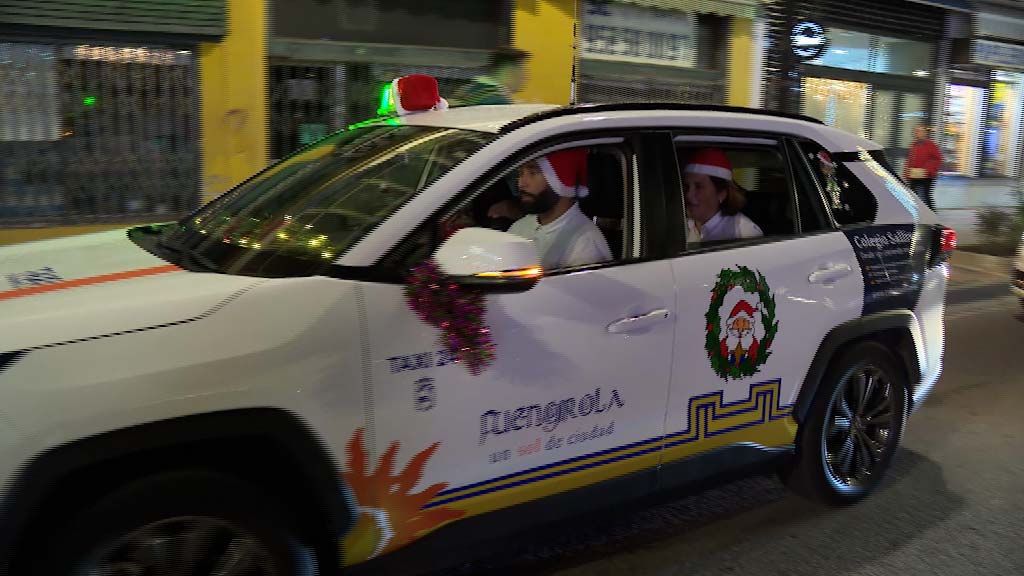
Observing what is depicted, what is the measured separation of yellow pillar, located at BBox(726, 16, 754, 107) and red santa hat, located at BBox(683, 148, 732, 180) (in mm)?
10455

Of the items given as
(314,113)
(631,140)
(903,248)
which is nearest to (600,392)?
(631,140)

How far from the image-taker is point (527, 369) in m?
2.73

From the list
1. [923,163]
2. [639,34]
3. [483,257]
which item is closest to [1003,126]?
[923,163]

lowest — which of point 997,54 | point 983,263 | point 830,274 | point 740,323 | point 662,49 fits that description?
point 983,263

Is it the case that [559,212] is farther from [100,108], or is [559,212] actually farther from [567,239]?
[100,108]

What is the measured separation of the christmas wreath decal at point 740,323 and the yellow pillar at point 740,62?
10.8 meters

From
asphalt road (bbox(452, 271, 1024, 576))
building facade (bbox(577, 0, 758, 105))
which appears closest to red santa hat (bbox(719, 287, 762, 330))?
asphalt road (bbox(452, 271, 1024, 576))

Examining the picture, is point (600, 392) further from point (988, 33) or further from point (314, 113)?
point (988, 33)

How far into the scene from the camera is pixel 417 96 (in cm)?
376

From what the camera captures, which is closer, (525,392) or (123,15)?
(525,392)

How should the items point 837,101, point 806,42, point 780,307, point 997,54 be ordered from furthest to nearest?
point 997,54 → point 837,101 → point 806,42 → point 780,307

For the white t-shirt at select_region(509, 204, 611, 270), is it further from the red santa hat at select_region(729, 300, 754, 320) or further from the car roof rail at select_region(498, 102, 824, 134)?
the red santa hat at select_region(729, 300, 754, 320)

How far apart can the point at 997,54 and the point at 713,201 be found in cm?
1774

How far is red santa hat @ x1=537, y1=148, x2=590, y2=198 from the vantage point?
313 centimetres
